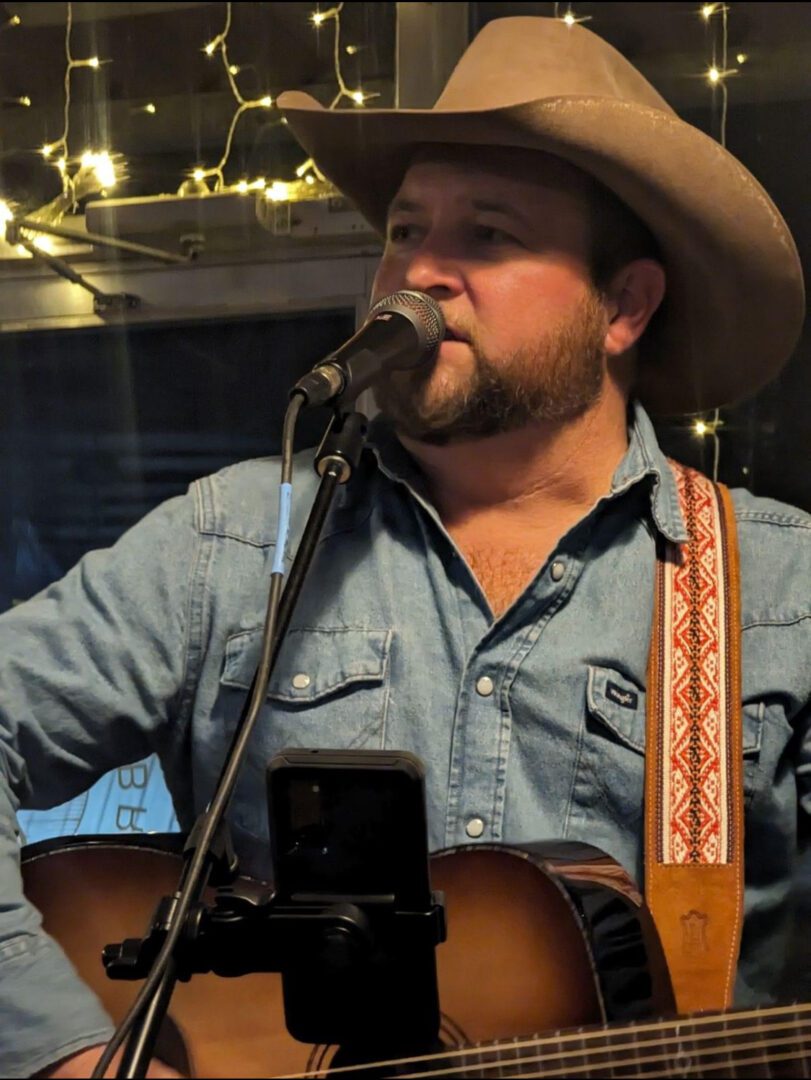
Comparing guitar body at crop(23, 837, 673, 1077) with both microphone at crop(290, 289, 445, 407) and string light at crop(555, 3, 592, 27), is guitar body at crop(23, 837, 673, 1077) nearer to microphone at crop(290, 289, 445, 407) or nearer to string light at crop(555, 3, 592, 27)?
microphone at crop(290, 289, 445, 407)

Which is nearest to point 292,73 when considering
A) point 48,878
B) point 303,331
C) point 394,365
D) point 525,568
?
point 303,331

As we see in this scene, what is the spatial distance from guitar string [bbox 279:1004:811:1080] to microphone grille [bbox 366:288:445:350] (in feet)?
1.82

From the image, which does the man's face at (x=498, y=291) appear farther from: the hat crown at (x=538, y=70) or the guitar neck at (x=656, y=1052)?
the guitar neck at (x=656, y=1052)

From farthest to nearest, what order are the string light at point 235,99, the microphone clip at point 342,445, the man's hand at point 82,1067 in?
1. the string light at point 235,99
2. the microphone clip at point 342,445
3. the man's hand at point 82,1067

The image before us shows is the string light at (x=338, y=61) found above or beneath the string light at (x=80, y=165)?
above

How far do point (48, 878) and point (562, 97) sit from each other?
80 centimetres

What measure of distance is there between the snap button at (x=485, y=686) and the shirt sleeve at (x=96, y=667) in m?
0.27

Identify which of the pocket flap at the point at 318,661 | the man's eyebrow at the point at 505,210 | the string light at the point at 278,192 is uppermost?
the string light at the point at 278,192

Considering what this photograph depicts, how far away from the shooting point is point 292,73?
1371 mm

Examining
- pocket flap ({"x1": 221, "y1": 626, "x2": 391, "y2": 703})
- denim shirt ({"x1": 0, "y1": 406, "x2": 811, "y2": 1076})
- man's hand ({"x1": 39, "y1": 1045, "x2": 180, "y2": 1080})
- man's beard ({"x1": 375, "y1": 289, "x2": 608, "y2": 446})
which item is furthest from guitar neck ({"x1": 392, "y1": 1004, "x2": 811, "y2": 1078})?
man's beard ({"x1": 375, "y1": 289, "x2": 608, "y2": 446})

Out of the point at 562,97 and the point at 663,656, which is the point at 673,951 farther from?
the point at 562,97

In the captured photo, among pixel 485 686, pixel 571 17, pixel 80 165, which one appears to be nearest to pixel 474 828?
pixel 485 686

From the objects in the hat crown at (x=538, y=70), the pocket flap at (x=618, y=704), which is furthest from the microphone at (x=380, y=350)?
the pocket flap at (x=618, y=704)

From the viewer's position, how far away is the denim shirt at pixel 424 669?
1034mm
